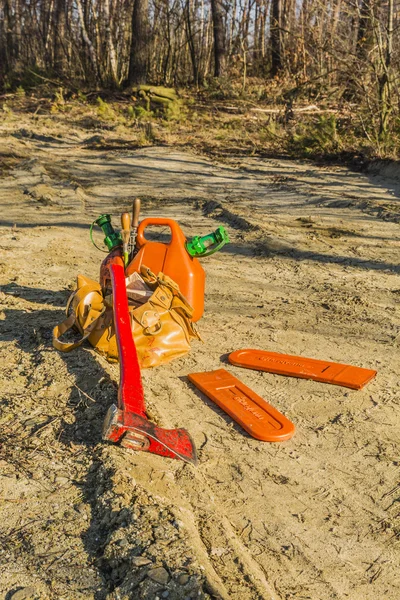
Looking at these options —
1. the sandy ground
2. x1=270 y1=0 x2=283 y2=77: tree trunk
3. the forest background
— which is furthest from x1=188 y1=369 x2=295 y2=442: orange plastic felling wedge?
x1=270 y1=0 x2=283 y2=77: tree trunk

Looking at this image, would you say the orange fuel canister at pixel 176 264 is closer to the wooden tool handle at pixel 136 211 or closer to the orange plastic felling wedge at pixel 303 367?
the wooden tool handle at pixel 136 211

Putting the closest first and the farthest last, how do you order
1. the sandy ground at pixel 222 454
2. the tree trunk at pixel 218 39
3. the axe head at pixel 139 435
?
the sandy ground at pixel 222 454 → the axe head at pixel 139 435 → the tree trunk at pixel 218 39

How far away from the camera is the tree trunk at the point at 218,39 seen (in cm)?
1562

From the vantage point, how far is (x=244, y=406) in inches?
117

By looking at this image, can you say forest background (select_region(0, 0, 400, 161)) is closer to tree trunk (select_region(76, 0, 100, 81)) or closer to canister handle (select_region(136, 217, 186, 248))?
tree trunk (select_region(76, 0, 100, 81))

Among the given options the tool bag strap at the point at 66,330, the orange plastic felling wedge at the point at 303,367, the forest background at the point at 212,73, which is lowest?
A: the orange plastic felling wedge at the point at 303,367

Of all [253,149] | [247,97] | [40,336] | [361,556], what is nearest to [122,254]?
[40,336]

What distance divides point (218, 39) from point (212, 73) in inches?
36.5

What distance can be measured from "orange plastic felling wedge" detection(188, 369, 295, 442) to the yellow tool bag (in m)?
0.28

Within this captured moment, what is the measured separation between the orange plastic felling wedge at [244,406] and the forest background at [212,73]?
676cm

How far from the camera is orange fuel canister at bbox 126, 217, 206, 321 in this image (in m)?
3.79

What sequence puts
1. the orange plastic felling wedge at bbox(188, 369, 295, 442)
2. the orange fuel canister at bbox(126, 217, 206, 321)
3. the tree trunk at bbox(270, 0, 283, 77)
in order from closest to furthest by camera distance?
the orange plastic felling wedge at bbox(188, 369, 295, 442) → the orange fuel canister at bbox(126, 217, 206, 321) → the tree trunk at bbox(270, 0, 283, 77)

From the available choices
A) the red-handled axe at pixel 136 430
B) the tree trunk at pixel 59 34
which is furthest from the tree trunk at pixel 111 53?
the red-handled axe at pixel 136 430

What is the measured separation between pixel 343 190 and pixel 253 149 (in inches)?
127
